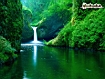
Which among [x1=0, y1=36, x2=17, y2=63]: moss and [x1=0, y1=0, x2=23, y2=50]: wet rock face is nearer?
[x1=0, y1=36, x2=17, y2=63]: moss

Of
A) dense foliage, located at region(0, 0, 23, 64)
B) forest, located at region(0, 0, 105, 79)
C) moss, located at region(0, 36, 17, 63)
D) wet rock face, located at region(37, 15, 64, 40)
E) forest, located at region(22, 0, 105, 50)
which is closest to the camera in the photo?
moss, located at region(0, 36, 17, 63)

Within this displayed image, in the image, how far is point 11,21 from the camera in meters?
47.2

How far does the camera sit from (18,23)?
4984cm

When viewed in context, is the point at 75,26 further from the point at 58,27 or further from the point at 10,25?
the point at 10,25

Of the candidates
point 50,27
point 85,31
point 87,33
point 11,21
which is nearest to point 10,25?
point 11,21

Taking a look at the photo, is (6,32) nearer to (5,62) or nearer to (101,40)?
(5,62)

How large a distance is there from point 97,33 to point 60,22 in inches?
1202

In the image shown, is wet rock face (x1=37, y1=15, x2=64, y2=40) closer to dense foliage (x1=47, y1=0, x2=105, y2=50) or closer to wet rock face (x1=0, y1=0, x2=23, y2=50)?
dense foliage (x1=47, y1=0, x2=105, y2=50)

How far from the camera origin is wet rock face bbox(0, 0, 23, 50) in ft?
145

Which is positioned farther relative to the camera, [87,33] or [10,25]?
[87,33]

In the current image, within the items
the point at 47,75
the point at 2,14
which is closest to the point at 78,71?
the point at 47,75

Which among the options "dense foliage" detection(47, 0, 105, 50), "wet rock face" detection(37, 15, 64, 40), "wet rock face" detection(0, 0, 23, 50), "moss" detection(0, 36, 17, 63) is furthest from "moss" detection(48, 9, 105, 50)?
"moss" detection(0, 36, 17, 63)

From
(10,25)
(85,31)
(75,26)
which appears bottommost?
(85,31)

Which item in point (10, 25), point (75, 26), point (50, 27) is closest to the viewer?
point (10, 25)
